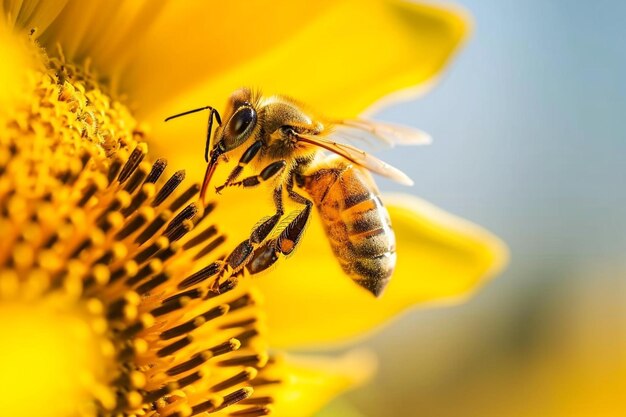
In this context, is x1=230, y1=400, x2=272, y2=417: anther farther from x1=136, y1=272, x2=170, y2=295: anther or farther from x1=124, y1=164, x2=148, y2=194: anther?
x1=124, y1=164, x2=148, y2=194: anther

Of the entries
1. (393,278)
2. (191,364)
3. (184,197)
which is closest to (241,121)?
(184,197)

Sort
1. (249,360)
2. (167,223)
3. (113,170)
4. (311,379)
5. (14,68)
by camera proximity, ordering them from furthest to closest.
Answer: (311,379) → (249,360) → (167,223) → (113,170) → (14,68)

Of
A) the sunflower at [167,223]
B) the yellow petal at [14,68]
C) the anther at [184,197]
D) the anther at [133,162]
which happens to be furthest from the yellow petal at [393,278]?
the yellow petal at [14,68]

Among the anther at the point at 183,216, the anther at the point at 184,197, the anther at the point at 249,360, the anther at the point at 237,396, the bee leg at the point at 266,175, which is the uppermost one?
the bee leg at the point at 266,175

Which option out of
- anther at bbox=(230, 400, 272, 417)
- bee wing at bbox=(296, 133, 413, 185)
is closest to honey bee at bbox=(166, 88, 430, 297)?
bee wing at bbox=(296, 133, 413, 185)

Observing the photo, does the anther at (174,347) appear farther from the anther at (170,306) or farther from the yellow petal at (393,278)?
the yellow petal at (393,278)

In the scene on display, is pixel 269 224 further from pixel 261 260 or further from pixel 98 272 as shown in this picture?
pixel 98 272

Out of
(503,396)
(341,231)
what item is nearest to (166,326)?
(341,231)
